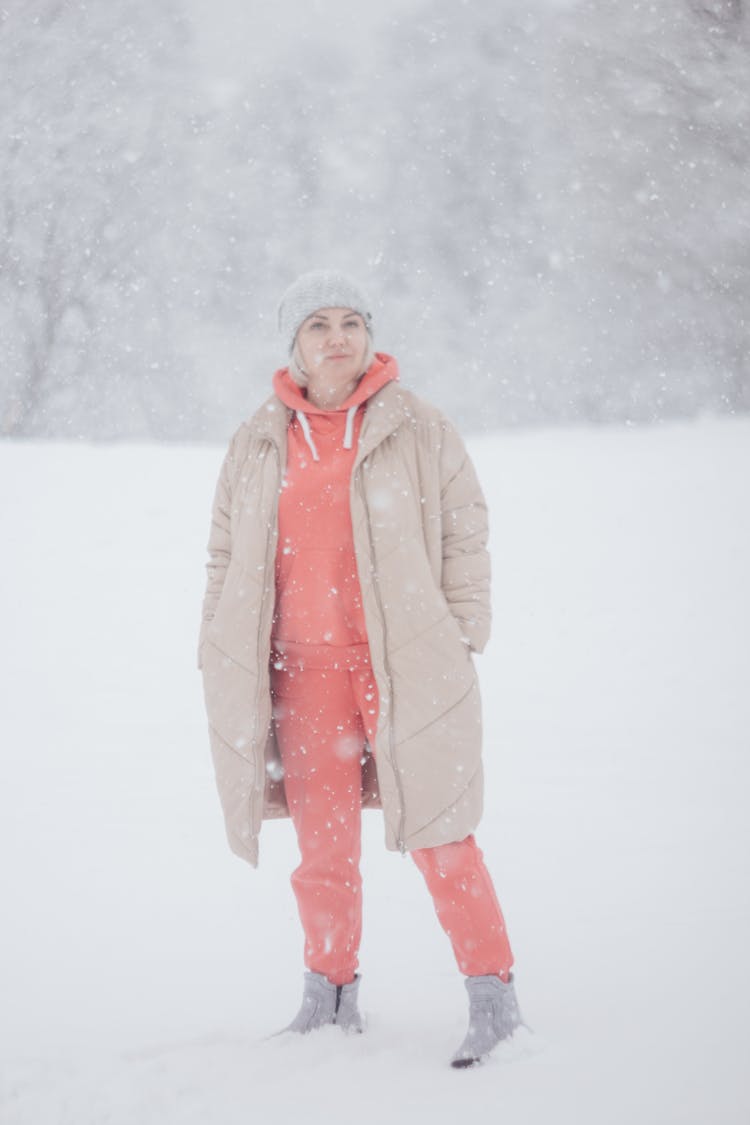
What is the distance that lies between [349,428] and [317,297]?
319 millimetres

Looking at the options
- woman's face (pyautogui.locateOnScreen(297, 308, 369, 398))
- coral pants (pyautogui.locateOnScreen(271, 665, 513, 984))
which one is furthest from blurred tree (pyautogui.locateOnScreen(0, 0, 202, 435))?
coral pants (pyautogui.locateOnScreen(271, 665, 513, 984))

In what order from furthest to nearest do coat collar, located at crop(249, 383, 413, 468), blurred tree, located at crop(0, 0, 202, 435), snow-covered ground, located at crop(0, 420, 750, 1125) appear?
blurred tree, located at crop(0, 0, 202, 435)
coat collar, located at crop(249, 383, 413, 468)
snow-covered ground, located at crop(0, 420, 750, 1125)

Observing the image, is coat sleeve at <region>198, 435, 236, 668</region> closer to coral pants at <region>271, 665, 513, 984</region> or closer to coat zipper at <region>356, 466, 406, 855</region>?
coral pants at <region>271, 665, 513, 984</region>

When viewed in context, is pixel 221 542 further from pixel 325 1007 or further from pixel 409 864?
pixel 409 864

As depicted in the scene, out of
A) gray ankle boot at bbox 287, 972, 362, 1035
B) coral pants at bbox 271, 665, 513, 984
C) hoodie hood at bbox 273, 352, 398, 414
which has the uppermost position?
hoodie hood at bbox 273, 352, 398, 414

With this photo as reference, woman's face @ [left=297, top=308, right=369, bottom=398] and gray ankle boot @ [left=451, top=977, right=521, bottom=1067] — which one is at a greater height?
woman's face @ [left=297, top=308, right=369, bottom=398]

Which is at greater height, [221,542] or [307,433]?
[307,433]

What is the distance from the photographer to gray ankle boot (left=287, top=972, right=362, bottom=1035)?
2.14 meters

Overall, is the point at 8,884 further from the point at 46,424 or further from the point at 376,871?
the point at 46,424

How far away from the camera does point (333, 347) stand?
2.13m

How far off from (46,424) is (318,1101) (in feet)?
27.4

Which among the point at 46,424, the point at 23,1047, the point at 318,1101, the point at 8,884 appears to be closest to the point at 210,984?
the point at 23,1047

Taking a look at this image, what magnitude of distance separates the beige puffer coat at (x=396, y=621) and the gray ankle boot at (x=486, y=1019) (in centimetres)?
33

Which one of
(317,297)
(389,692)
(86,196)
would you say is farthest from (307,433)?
(86,196)
